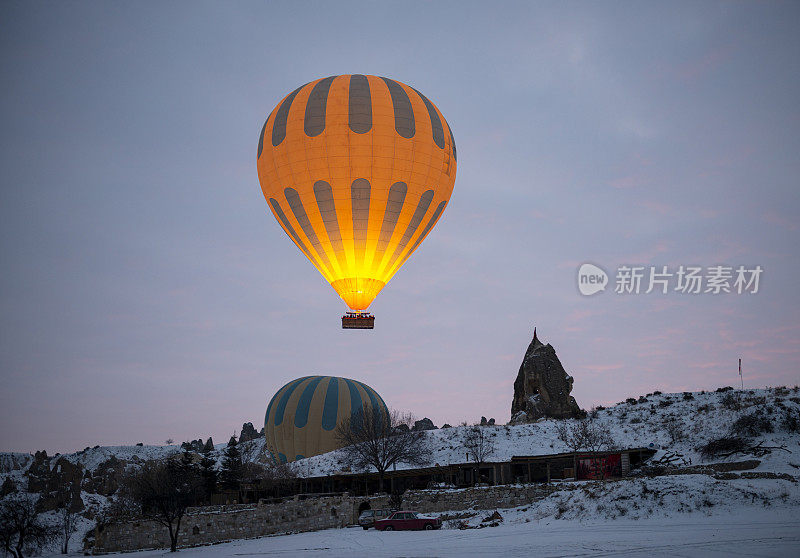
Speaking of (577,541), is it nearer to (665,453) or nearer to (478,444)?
(665,453)

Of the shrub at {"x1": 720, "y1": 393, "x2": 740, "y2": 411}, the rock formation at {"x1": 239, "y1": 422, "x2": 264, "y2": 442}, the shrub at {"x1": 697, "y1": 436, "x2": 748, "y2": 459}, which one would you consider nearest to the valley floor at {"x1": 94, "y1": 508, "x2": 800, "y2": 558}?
the shrub at {"x1": 697, "y1": 436, "x2": 748, "y2": 459}

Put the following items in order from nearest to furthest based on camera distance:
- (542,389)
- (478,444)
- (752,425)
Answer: (752,425)
(478,444)
(542,389)

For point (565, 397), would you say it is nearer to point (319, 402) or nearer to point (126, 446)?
point (319, 402)

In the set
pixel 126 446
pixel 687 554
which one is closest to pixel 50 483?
pixel 126 446

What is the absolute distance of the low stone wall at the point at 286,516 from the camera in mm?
33281

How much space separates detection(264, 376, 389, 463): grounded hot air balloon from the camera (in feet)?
221

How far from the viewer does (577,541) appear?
21.3 meters

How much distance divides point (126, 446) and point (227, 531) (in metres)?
108

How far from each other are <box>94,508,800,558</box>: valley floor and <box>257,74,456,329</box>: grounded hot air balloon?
530 inches

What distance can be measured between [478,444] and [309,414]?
19.3 meters

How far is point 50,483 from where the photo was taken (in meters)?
79.9

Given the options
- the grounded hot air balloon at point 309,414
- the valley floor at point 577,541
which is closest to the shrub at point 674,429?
the valley floor at point 577,541

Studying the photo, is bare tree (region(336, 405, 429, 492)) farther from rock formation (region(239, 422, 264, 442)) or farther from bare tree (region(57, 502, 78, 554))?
rock formation (region(239, 422, 264, 442))

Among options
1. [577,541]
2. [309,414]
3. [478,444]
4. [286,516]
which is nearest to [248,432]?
[309,414]
